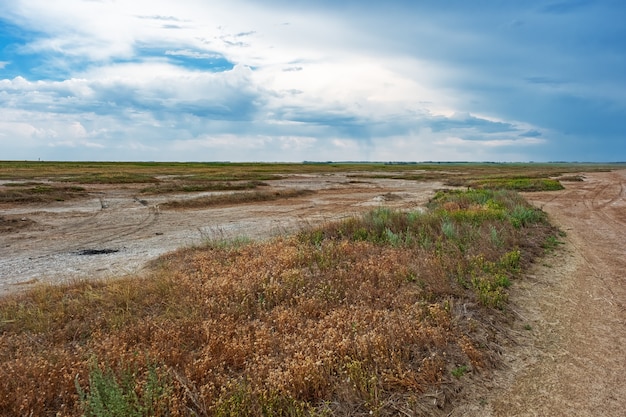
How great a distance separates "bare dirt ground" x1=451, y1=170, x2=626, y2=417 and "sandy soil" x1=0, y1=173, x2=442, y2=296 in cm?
890

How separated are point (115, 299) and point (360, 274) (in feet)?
15.2

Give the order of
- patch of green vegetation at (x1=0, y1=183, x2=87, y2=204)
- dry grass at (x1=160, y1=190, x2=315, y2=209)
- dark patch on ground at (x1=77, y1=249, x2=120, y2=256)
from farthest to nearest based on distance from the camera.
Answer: dry grass at (x1=160, y1=190, x2=315, y2=209) < patch of green vegetation at (x1=0, y1=183, x2=87, y2=204) < dark patch on ground at (x1=77, y1=249, x2=120, y2=256)

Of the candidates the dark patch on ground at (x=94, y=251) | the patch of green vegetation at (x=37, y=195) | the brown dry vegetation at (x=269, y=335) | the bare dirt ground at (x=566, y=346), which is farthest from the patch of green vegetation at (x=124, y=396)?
the patch of green vegetation at (x=37, y=195)

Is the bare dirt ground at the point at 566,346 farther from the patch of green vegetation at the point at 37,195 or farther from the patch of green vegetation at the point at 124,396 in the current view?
the patch of green vegetation at the point at 37,195

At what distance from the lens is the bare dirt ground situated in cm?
429

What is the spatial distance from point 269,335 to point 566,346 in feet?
13.8

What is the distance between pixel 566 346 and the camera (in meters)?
5.55

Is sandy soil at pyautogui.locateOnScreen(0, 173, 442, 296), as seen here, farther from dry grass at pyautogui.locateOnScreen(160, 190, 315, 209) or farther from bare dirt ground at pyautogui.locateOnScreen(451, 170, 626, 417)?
bare dirt ground at pyautogui.locateOnScreen(451, 170, 626, 417)

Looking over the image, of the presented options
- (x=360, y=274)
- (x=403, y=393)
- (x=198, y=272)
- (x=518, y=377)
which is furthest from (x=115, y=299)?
(x=518, y=377)

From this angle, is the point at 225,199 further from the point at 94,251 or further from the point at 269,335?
the point at 269,335

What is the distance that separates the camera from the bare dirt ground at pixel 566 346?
4293mm

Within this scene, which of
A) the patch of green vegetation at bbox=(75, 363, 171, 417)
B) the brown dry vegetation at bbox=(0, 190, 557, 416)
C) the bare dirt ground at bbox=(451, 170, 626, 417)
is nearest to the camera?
the patch of green vegetation at bbox=(75, 363, 171, 417)

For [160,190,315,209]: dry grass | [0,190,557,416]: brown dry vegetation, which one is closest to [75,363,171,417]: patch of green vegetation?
[0,190,557,416]: brown dry vegetation

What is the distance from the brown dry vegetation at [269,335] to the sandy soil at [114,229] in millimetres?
3112
